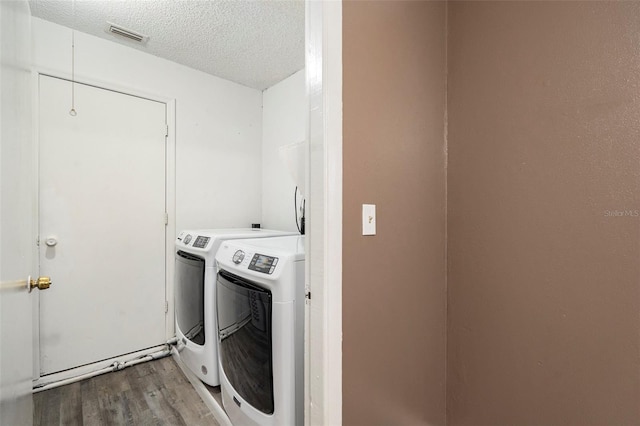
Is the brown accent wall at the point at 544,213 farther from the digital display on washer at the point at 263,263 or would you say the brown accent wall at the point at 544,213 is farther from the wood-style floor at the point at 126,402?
the wood-style floor at the point at 126,402

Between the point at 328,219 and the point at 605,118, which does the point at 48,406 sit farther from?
the point at 605,118

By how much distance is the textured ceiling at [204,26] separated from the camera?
1714mm

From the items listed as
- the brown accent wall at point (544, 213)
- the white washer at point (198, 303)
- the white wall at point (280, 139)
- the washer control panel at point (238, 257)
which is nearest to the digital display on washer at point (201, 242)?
the white washer at point (198, 303)

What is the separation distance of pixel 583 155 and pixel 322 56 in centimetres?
92

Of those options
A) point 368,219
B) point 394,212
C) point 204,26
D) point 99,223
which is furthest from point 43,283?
point 204,26

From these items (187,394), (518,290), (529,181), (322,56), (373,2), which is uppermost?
(373,2)

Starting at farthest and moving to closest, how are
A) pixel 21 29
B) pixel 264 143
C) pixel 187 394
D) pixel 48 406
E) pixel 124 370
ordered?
1. pixel 264 143
2. pixel 124 370
3. pixel 187 394
4. pixel 48 406
5. pixel 21 29

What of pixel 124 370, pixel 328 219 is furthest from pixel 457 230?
pixel 124 370

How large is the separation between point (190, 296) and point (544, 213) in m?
1.97

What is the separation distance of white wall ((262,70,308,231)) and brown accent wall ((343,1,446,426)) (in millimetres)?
1339

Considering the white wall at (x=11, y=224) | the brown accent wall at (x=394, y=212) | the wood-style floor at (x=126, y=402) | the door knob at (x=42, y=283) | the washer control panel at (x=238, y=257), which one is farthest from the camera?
the wood-style floor at (x=126, y=402)

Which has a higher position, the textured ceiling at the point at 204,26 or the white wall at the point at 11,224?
the textured ceiling at the point at 204,26

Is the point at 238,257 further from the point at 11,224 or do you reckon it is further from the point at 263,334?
the point at 11,224

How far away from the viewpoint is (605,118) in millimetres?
898
